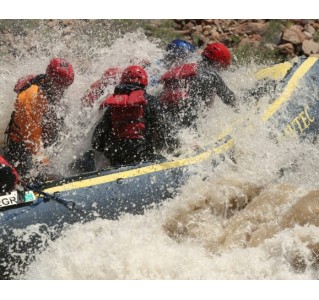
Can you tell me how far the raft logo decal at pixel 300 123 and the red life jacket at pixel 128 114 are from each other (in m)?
1.27

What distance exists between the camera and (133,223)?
3.76 m

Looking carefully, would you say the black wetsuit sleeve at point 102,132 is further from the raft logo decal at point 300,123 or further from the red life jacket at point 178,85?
the raft logo decal at point 300,123

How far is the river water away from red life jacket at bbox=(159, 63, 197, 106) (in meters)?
0.26

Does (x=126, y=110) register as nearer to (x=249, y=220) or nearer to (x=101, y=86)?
(x=101, y=86)

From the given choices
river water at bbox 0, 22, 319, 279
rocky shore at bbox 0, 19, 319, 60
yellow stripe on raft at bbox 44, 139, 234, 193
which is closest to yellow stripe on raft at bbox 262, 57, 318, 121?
river water at bbox 0, 22, 319, 279

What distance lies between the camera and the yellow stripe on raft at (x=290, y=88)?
4.69 meters

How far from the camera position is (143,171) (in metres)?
3.98

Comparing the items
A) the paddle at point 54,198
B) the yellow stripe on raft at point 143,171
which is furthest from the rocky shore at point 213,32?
the paddle at point 54,198

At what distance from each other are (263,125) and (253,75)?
3.24 feet

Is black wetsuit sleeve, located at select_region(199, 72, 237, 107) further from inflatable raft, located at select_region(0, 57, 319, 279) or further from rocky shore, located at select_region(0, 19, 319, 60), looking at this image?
rocky shore, located at select_region(0, 19, 319, 60)

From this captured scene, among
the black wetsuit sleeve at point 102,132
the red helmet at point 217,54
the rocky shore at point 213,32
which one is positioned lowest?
the black wetsuit sleeve at point 102,132

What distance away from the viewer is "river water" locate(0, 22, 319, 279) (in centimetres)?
331

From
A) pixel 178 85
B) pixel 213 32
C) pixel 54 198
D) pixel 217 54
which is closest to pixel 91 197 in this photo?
pixel 54 198

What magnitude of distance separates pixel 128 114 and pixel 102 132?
254 millimetres
